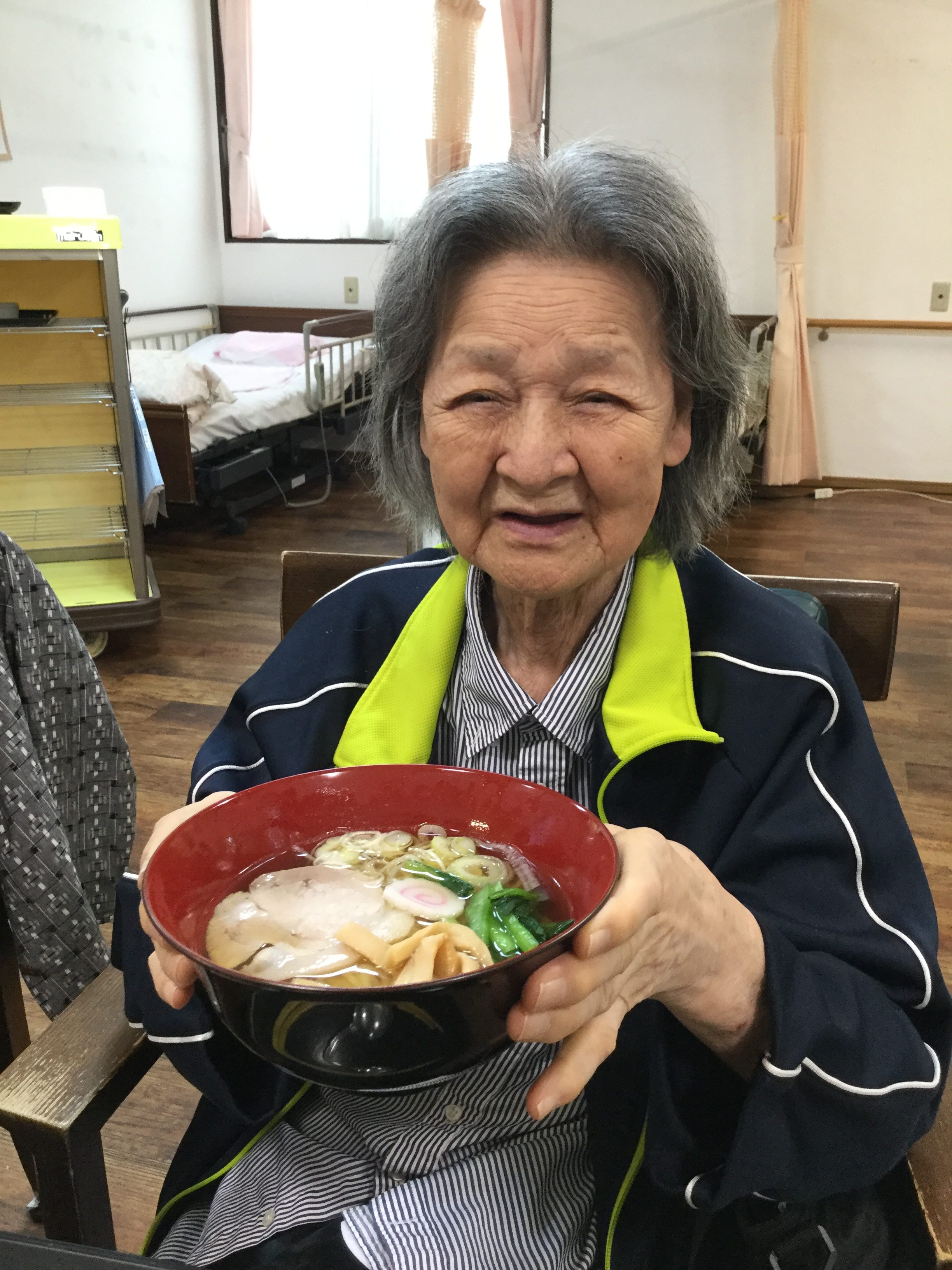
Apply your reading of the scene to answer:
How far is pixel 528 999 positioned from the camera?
504mm

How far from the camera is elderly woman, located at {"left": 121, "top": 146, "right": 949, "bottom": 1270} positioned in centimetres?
73

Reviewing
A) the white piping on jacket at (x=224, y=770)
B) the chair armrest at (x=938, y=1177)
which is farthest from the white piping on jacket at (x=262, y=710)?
the chair armrest at (x=938, y=1177)

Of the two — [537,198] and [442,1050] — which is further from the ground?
[537,198]

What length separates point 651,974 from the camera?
0.65 m

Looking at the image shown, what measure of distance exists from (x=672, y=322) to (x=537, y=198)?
0.52 ft

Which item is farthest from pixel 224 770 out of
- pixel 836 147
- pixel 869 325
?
pixel 836 147

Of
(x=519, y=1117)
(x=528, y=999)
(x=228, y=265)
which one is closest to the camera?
(x=528, y=999)

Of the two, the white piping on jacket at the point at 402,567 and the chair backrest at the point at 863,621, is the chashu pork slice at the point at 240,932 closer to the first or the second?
the white piping on jacket at the point at 402,567

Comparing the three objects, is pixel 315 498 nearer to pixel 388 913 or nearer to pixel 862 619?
pixel 862 619

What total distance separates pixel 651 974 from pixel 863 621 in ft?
2.22

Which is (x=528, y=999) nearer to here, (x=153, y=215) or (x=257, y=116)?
(x=153, y=215)

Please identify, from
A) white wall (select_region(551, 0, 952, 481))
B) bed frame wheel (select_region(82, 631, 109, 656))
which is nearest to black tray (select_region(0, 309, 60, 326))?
bed frame wheel (select_region(82, 631, 109, 656))

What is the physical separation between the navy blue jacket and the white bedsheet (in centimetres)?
338

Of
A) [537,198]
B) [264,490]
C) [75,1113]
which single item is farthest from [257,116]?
[75,1113]
